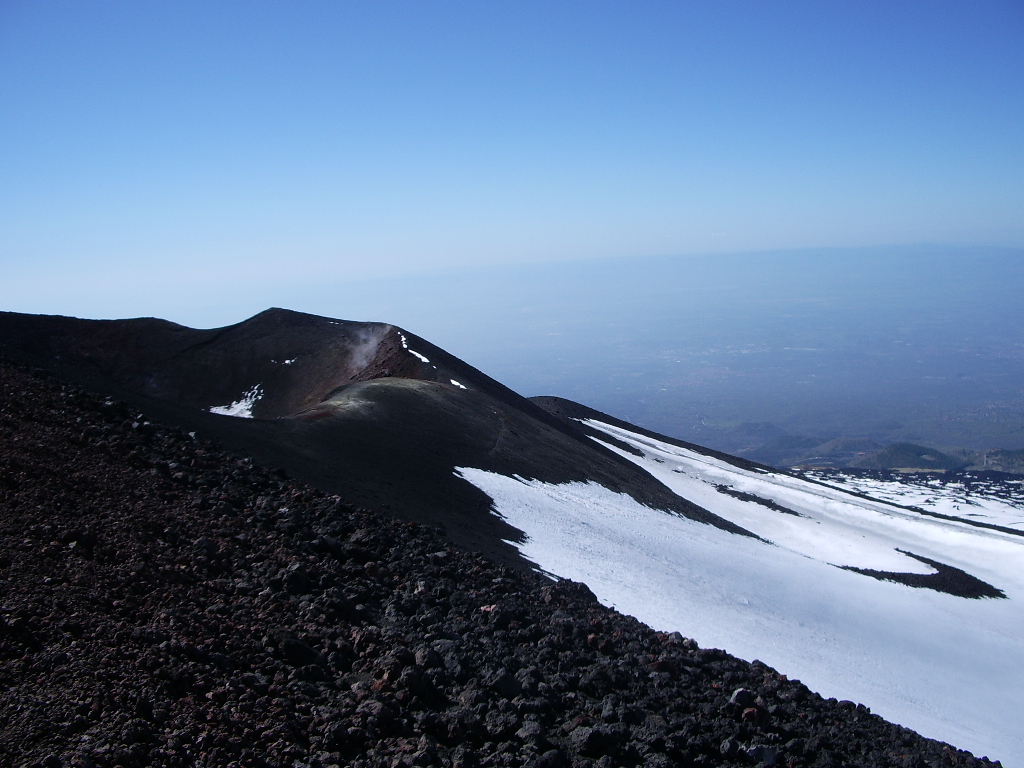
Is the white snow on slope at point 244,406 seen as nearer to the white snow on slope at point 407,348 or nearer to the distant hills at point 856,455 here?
the white snow on slope at point 407,348

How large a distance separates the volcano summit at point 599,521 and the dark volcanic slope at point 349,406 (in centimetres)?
14

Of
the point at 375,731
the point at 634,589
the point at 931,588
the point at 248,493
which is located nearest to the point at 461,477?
the point at 634,589

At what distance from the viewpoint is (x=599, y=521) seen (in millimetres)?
25969

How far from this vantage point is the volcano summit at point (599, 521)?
56.5 feet

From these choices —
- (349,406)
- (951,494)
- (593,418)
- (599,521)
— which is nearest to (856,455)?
(951,494)

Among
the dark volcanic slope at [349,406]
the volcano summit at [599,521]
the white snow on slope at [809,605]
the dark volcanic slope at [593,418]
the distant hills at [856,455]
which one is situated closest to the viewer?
the volcano summit at [599,521]

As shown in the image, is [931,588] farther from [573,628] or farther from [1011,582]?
[573,628]

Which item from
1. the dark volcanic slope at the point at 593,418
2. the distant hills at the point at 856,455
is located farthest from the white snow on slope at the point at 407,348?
the distant hills at the point at 856,455

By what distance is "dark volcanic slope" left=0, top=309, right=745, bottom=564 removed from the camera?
20.4 meters

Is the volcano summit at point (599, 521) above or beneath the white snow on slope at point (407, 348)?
beneath

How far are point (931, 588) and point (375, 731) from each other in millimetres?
31281

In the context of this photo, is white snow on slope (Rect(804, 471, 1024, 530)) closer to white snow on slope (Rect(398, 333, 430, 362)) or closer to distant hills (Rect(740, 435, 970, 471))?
distant hills (Rect(740, 435, 970, 471))

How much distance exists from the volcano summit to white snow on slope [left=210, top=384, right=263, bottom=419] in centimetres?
13

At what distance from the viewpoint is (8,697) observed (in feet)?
21.9
